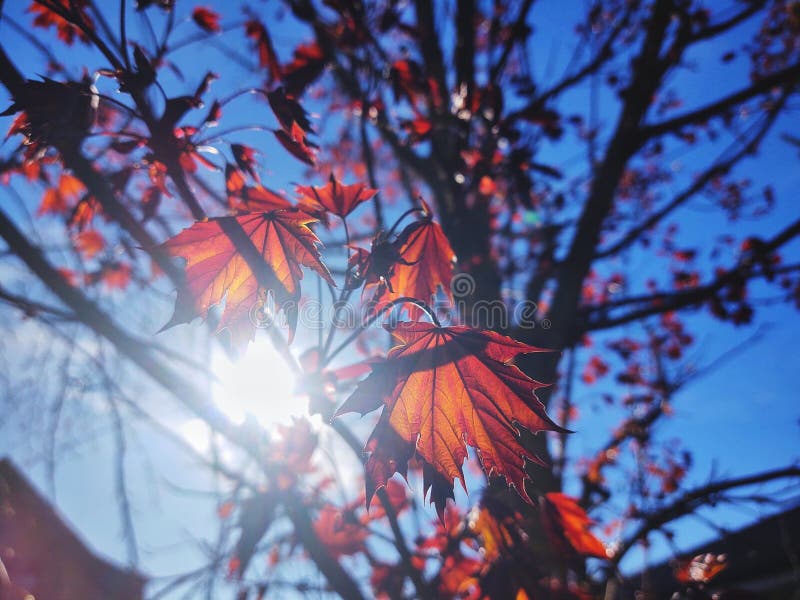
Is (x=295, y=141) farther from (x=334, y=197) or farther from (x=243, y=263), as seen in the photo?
(x=243, y=263)

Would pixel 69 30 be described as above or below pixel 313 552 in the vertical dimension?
above

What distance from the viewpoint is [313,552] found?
78.8 inches

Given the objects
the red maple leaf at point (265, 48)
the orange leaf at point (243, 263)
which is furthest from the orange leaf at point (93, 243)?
the orange leaf at point (243, 263)

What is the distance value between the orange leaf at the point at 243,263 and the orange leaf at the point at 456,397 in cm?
36

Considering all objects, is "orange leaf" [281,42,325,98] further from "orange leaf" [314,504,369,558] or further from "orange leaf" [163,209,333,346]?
"orange leaf" [314,504,369,558]

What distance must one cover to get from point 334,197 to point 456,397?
886mm

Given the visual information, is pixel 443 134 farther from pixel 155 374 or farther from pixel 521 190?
pixel 155 374

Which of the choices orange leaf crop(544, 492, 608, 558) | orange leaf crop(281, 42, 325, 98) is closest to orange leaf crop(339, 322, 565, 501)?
orange leaf crop(544, 492, 608, 558)

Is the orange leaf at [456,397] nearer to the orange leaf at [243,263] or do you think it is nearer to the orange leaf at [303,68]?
the orange leaf at [243,263]

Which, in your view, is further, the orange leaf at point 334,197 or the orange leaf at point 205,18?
the orange leaf at point 205,18

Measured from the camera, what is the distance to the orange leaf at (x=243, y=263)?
1341mm

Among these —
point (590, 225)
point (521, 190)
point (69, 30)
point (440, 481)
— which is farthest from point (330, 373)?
point (69, 30)

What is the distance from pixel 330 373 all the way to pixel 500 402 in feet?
2.26

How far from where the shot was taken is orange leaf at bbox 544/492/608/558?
6.46ft
